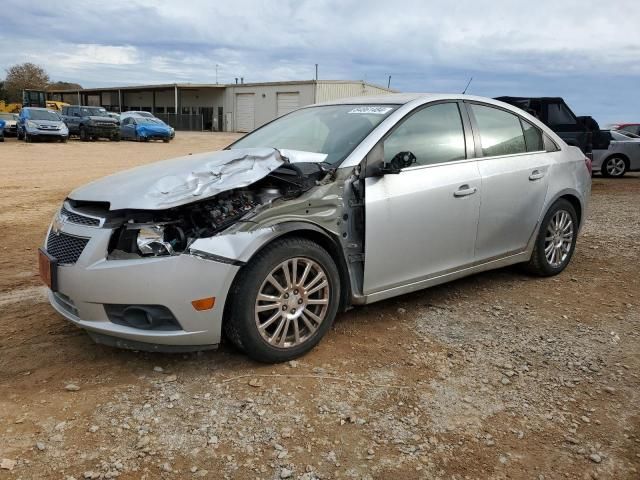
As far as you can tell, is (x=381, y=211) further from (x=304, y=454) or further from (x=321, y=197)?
(x=304, y=454)

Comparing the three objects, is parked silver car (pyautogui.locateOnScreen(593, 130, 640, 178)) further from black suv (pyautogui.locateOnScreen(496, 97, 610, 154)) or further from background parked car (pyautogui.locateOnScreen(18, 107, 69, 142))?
background parked car (pyautogui.locateOnScreen(18, 107, 69, 142))

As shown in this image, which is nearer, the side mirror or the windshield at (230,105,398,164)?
the side mirror

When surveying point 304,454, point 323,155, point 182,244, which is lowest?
point 304,454

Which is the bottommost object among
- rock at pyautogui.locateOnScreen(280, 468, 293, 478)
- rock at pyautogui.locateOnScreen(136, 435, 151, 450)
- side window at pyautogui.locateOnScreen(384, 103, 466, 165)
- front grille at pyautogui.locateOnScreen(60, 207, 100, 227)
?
rock at pyautogui.locateOnScreen(136, 435, 151, 450)

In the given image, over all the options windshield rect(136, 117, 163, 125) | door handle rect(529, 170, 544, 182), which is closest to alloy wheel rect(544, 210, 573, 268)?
door handle rect(529, 170, 544, 182)

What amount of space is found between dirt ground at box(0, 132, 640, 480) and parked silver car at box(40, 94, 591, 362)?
0.30 m

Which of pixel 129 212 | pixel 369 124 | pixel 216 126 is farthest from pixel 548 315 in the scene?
pixel 216 126

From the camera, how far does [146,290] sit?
3.06 metres

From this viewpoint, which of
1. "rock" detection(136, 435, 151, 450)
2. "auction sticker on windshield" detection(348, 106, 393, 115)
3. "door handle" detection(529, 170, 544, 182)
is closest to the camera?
"rock" detection(136, 435, 151, 450)

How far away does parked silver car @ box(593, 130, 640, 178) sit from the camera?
15.1m

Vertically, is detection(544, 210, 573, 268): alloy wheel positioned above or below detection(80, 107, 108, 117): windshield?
below

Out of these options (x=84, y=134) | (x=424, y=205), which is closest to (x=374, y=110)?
(x=424, y=205)

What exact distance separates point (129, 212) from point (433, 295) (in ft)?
8.83

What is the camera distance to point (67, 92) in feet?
231
